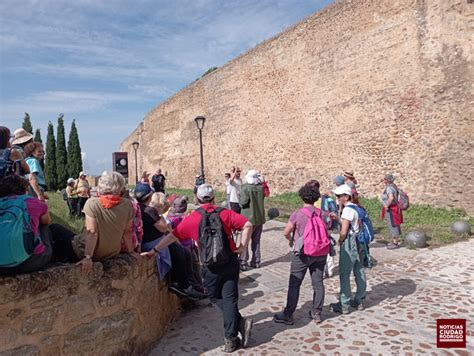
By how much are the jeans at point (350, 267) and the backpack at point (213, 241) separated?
1644 millimetres

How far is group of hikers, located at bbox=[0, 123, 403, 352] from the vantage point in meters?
2.87

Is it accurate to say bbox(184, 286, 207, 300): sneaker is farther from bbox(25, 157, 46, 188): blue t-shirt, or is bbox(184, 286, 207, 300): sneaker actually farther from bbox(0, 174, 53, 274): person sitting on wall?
bbox(25, 157, 46, 188): blue t-shirt

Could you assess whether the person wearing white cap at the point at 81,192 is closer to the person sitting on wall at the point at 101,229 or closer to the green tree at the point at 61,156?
the person sitting on wall at the point at 101,229

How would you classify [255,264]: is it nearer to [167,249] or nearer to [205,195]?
[167,249]

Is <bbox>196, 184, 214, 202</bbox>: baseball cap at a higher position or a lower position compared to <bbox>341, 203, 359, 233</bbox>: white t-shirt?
higher

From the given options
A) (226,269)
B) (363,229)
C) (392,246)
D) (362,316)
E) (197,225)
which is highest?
(197,225)

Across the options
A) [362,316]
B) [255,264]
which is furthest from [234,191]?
[362,316]

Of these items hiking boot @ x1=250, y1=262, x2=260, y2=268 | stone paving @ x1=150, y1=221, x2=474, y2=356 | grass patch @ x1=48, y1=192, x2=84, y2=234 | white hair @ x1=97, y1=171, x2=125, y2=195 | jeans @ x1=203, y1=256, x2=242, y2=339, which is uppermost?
white hair @ x1=97, y1=171, x2=125, y2=195

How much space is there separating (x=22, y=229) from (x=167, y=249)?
1697 mm

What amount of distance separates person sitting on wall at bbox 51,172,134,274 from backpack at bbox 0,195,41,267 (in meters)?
0.50

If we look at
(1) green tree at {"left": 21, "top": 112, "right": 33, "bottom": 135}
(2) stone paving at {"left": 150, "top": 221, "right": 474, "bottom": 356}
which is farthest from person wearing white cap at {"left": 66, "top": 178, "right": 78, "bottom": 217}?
(1) green tree at {"left": 21, "top": 112, "right": 33, "bottom": 135}

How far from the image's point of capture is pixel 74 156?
33.7 metres

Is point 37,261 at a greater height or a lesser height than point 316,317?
greater

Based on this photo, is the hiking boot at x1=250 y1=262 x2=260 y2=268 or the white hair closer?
the white hair
